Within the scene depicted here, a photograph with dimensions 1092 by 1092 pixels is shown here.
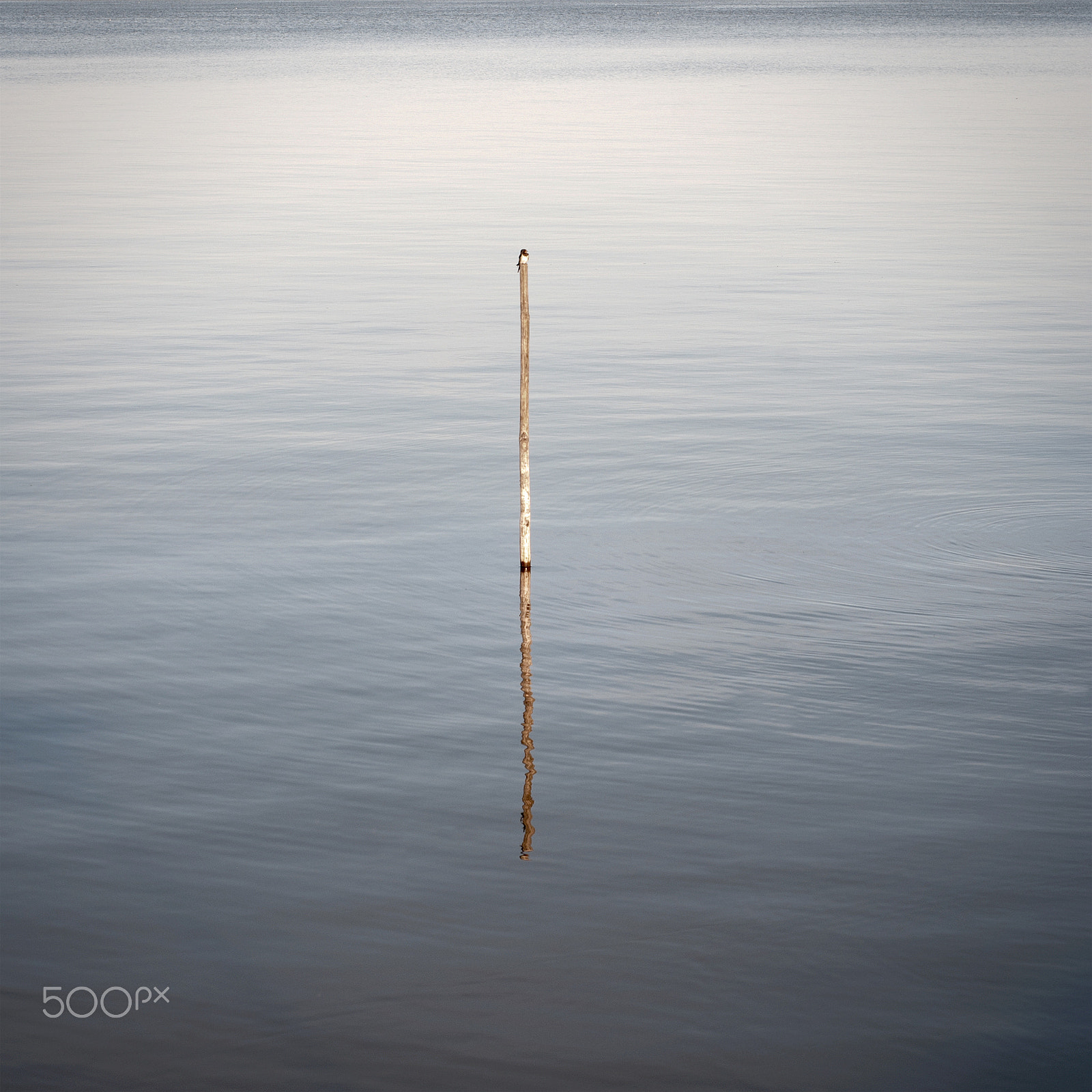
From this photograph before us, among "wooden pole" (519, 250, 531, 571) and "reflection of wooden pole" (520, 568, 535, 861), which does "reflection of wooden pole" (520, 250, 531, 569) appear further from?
"reflection of wooden pole" (520, 568, 535, 861)

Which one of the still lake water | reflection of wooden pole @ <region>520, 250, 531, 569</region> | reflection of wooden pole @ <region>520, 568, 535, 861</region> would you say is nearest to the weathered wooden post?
reflection of wooden pole @ <region>520, 250, 531, 569</region>

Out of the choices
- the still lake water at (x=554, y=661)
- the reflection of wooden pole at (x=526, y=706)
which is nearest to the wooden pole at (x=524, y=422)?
the reflection of wooden pole at (x=526, y=706)

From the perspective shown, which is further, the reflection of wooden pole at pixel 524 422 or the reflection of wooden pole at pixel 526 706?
the reflection of wooden pole at pixel 524 422

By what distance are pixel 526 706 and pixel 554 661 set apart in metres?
1.31

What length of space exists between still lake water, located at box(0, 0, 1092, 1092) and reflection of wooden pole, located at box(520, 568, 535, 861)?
0.11 metres

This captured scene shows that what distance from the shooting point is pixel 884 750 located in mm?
16750

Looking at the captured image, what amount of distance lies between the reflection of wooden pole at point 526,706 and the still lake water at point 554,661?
0.11 meters

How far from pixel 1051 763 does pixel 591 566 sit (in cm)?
779

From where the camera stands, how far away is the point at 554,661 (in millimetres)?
19250

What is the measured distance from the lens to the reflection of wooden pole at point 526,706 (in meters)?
15.3

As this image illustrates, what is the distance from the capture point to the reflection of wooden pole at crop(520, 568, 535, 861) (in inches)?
601

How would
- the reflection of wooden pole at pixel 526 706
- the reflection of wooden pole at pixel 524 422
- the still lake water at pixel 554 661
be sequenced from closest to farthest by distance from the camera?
the still lake water at pixel 554 661 → the reflection of wooden pole at pixel 526 706 → the reflection of wooden pole at pixel 524 422

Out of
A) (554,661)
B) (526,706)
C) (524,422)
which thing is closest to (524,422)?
(524,422)

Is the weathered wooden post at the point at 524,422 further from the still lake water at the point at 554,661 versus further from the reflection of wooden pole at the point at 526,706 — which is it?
the still lake water at the point at 554,661
